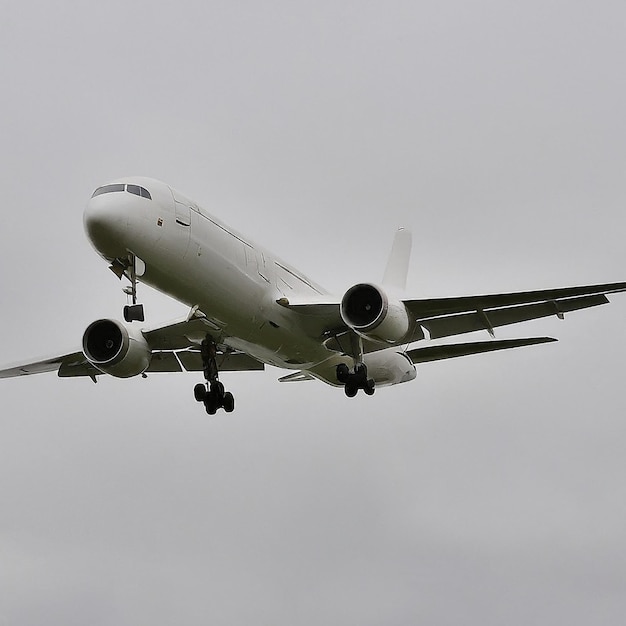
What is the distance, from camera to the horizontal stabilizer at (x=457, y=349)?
3519 cm

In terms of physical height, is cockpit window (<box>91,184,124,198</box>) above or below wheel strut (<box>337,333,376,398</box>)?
above

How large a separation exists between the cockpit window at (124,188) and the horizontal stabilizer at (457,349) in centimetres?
1113

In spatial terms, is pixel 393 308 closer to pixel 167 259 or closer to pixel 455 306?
pixel 455 306

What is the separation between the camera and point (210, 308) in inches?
1232

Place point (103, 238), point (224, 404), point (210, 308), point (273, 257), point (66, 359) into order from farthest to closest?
point (66, 359) → point (224, 404) → point (273, 257) → point (210, 308) → point (103, 238)

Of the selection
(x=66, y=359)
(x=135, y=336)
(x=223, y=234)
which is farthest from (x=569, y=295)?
(x=66, y=359)

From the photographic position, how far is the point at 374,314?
31875 mm

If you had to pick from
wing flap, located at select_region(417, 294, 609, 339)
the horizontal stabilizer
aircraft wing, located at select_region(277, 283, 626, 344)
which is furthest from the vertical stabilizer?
aircraft wing, located at select_region(277, 283, 626, 344)

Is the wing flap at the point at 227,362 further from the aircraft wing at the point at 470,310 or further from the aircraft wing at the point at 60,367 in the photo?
the aircraft wing at the point at 470,310

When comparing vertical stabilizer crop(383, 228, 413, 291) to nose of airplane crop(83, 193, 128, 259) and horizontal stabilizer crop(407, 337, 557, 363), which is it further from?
nose of airplane crop(83, 193, 128, 259)

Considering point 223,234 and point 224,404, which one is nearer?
point 223,234

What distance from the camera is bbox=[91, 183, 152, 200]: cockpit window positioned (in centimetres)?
2961

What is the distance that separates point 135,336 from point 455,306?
9.11 meters

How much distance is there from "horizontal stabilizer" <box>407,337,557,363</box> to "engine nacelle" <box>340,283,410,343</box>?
4.11 m
